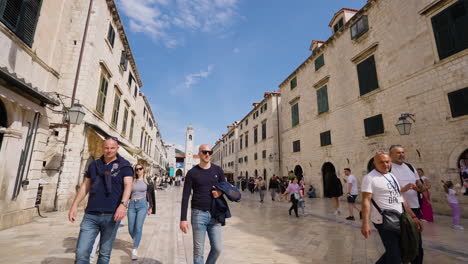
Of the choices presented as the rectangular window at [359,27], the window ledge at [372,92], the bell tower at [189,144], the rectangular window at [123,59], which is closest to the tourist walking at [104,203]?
the rectangular window at [123,59]

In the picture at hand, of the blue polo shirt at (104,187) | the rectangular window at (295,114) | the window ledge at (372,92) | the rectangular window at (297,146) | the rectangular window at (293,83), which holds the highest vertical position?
the rectangular window at (293,83)

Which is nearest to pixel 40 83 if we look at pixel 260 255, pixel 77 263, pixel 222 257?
pixel 77 263

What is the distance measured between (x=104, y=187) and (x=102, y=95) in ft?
33.4

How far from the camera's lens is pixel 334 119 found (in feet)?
49.3

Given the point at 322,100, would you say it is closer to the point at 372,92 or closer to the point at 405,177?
the point at 372,92

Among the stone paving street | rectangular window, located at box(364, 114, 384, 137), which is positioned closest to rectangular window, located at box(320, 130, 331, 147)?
rectangular window, located at box(364, 114, 384, 137)

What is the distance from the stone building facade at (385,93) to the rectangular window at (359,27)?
67mm

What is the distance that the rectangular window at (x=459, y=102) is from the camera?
8.12m

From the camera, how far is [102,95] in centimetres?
1106

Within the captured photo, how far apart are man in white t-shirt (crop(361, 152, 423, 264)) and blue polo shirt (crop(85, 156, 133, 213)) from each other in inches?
121

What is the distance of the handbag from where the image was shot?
2600 millimetres

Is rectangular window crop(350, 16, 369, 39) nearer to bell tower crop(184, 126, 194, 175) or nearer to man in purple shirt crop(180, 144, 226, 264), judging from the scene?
man in purple shirt crop(180, 144, 226, 264)

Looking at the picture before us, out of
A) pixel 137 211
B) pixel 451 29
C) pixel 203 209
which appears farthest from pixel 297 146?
pixel 203 209

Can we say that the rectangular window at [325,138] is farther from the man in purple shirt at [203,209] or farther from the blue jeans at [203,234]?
the blue jeans at [203,234]
